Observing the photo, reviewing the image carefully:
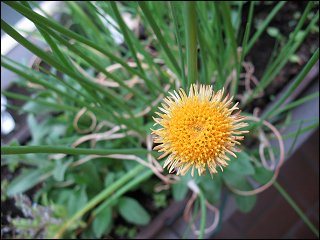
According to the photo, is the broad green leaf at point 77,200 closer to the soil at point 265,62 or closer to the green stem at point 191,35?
the soil at point 265,62

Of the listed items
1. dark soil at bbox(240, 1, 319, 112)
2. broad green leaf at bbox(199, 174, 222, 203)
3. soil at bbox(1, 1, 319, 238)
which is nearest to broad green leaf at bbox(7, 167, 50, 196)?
soil at bbox(1, 1, 319, 238)

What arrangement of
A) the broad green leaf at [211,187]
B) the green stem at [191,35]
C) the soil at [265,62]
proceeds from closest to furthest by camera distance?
1. the green stem at [191,35]
2. the broad green leaf at [211,187]
3. the soil at [265,62]

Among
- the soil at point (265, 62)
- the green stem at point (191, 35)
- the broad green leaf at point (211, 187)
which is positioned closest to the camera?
the green stem at point (191, 35)

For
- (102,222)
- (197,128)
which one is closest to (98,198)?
(102,222)

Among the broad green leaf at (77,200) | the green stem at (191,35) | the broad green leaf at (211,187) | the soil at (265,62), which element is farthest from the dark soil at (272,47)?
the green stem at (191,35)

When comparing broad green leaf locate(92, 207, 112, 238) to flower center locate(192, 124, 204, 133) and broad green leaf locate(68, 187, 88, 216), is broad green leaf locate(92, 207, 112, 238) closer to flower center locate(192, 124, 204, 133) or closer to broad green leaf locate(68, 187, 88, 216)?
broad green leaf locate(68, 187, 88, 216)

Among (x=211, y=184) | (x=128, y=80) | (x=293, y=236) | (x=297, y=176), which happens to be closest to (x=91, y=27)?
(x=128, y=80)

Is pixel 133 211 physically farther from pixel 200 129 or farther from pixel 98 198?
pixel 200 129
